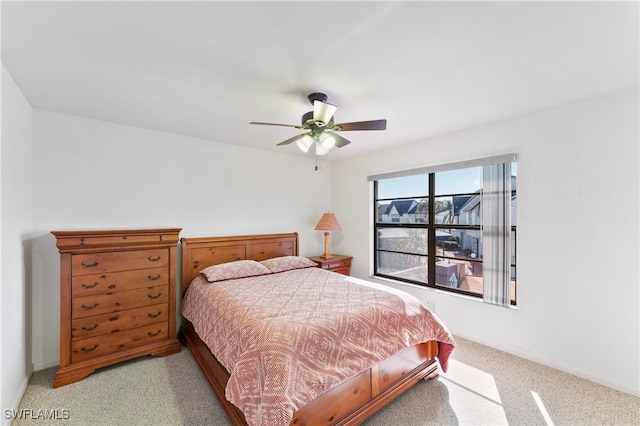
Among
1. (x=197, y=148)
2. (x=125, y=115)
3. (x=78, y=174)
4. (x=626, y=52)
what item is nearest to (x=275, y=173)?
(x=197, y=148)

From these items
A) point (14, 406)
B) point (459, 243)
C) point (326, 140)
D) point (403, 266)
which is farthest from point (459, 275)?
point (14, 406)

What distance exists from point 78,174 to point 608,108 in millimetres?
4912

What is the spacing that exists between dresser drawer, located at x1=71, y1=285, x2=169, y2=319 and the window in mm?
2964

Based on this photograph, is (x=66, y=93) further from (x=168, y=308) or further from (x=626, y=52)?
(x=626, y=52)

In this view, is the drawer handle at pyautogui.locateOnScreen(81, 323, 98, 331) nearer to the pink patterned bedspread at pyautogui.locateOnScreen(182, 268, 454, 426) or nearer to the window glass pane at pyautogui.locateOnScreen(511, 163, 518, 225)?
the pink patterned bedspread at pyautogui.locateOnScreen(182, 268, 454, 426)

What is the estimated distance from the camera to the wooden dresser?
2.29 metres

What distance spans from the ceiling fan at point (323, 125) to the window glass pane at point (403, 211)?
1749 millimetres

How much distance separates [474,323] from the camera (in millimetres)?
3062

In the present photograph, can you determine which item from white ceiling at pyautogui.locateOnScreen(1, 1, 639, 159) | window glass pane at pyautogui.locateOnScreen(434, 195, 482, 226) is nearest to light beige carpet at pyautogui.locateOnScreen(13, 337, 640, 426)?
window glass pane at pyautogui.locateOnScreen(434, 195, 482, 226)

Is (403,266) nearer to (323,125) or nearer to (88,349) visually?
(323,125)

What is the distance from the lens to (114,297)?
98.9 inches

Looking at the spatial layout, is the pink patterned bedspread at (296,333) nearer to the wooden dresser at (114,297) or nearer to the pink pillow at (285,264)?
the wooden dresser at (114,297)

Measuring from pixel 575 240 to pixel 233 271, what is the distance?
133 inches

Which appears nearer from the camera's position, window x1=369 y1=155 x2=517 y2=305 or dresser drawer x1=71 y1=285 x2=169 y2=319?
dresser drawer x1=71 y1=285 x2=169 y2=319
